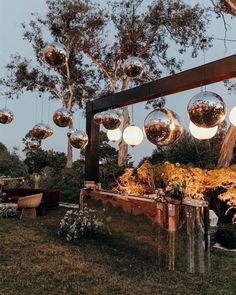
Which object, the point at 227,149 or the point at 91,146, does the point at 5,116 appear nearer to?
the point at 91,146

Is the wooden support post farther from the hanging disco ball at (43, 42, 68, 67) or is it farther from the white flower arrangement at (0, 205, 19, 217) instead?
the white flower arrangement at (0, 205, 19, 217)

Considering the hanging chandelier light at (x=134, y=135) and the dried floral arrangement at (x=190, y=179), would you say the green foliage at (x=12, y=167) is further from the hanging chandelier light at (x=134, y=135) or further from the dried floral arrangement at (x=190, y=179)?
the hanging chandelier light at (x=134, y=135)

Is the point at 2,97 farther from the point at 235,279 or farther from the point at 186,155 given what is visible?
the point at 235,279

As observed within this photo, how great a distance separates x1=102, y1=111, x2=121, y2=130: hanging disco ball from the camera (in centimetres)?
659

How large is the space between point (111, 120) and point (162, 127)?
2235 mm

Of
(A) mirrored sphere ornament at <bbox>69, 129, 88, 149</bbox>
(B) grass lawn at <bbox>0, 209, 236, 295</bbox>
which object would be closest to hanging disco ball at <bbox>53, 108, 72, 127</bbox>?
(A) mirrored sphere ornament at <bbox>69, 129, 88, 149</bbox>

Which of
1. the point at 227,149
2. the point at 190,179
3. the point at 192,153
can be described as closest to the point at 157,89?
the point at 190,179

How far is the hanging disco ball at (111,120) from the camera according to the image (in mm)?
6590

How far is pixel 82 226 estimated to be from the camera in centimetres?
711

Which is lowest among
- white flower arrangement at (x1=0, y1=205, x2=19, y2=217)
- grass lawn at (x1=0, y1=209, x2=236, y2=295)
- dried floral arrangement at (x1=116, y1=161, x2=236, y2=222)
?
grass lawn at (x1=0, y1=209, x2=236, y2=295)

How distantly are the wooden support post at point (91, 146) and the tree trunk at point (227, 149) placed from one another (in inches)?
202

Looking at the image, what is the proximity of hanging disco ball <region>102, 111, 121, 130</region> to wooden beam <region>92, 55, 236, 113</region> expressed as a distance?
74 centimetres

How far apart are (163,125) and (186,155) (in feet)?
33.8

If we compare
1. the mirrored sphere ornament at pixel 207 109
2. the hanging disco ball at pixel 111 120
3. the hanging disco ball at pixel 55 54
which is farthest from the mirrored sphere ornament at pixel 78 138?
the mirrored sphere ornament at pixel 207 109
